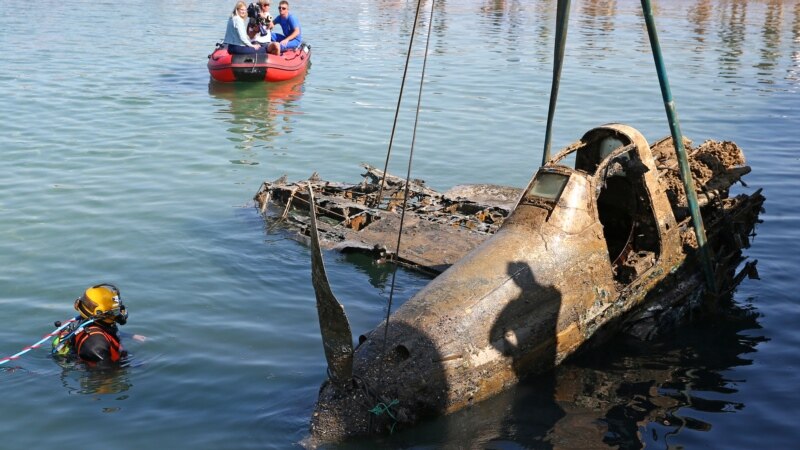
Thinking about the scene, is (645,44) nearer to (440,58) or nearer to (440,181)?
(440,58)

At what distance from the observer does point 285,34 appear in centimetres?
2648

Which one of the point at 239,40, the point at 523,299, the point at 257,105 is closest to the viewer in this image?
the point at 523,299

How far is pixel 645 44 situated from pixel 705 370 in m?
26.9

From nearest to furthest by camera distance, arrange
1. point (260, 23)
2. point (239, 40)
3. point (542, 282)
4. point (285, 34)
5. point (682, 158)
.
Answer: point (542, 282) → point (682, 158) → point (239, 40) → point (260, 23) → point (285, 34)

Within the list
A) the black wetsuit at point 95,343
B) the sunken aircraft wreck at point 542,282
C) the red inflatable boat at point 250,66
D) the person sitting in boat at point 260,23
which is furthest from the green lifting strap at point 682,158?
the person sitting in boat at point 260,23

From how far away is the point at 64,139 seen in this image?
18734mm

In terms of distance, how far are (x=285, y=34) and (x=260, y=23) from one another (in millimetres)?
1611

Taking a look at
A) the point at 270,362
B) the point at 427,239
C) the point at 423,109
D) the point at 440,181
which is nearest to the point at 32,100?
the point at 423,109

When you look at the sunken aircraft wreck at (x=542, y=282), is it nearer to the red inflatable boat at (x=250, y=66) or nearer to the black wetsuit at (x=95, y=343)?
the black wetsuit at (x=95, y=343)

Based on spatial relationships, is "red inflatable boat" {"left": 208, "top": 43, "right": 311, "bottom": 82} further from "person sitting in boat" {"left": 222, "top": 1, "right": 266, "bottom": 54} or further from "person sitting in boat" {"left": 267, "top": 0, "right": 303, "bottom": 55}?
"person sitting in boat" {"left": 267, "top": 0, "right": 303, "bottom": 55}

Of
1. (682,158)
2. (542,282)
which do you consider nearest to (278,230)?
(542,282)

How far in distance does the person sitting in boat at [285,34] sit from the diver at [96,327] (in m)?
17.6

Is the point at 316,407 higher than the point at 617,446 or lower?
higher

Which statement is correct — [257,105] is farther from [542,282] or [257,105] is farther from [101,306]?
[542,282]
